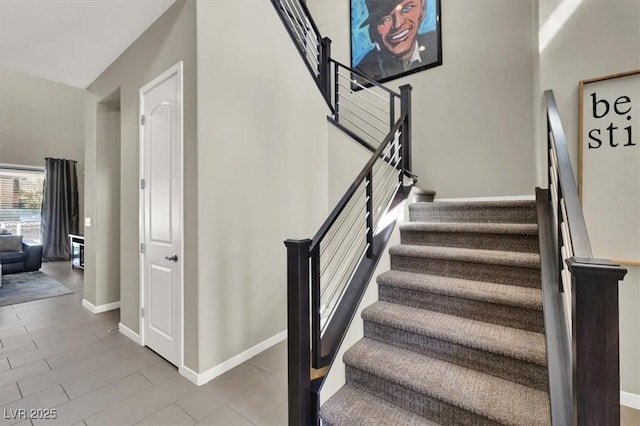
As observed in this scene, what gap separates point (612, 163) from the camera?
221 centimetres

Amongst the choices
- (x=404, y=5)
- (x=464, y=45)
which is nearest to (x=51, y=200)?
(x=404, y=5)

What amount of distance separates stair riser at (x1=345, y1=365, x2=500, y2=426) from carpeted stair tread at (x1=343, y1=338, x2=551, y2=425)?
19 mm

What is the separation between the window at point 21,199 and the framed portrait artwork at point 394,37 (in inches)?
321

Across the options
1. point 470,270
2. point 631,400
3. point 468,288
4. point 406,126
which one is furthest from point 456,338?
point 406,126

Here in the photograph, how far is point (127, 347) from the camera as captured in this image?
2.67m

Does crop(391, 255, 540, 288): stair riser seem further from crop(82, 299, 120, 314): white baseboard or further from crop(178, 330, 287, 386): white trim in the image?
crop(82, 299, 120, 314): white baseboard

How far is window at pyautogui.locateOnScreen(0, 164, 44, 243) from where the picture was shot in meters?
6.75

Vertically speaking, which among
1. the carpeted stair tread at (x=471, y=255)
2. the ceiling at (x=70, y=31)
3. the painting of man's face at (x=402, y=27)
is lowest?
the carpeted stair tread at (x=471, y=255)

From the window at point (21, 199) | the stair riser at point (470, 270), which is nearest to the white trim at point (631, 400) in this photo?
the stair riser at point (470, 270)

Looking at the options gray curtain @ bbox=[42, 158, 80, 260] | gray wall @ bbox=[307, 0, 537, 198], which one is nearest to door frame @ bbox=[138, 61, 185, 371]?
gray wall @ bbox=[307, 0, 537, 198]

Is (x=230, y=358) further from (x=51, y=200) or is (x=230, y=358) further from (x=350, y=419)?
(x=51, y=200)

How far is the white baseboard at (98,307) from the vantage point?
3586mm

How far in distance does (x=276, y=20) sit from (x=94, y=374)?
350cm

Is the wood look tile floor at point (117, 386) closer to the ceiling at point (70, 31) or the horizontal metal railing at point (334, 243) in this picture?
the horizontal metal railing at point (334, 243)
